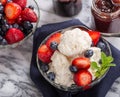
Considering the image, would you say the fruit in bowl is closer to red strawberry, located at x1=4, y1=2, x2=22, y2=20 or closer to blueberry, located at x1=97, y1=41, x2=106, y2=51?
blueberry, located at x1=97, y1=41, x2=106, y2=51

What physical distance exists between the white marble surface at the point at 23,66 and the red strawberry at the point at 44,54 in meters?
0.09

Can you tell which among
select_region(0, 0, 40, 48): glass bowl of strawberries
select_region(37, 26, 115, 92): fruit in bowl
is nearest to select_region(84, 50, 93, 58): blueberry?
select_region(37, 26, 115, 92): fruit in bowl

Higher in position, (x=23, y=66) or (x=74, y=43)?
(x=74, y=43)

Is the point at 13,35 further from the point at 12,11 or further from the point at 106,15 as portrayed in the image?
the point at 106,15

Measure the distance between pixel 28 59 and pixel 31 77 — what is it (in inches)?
3.2

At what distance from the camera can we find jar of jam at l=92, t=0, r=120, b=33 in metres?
1.06

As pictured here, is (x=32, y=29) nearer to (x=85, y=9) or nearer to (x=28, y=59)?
(x=28, y=59)

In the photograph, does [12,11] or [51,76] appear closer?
[51,76]

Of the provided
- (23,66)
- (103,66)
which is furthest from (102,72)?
(23,66)

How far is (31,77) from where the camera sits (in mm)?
1045

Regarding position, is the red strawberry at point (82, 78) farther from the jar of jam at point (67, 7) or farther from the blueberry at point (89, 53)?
the jar of jam at point (67, 7)

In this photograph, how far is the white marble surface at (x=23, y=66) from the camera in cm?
104

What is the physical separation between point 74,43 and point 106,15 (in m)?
0.16

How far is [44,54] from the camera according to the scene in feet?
3.28
